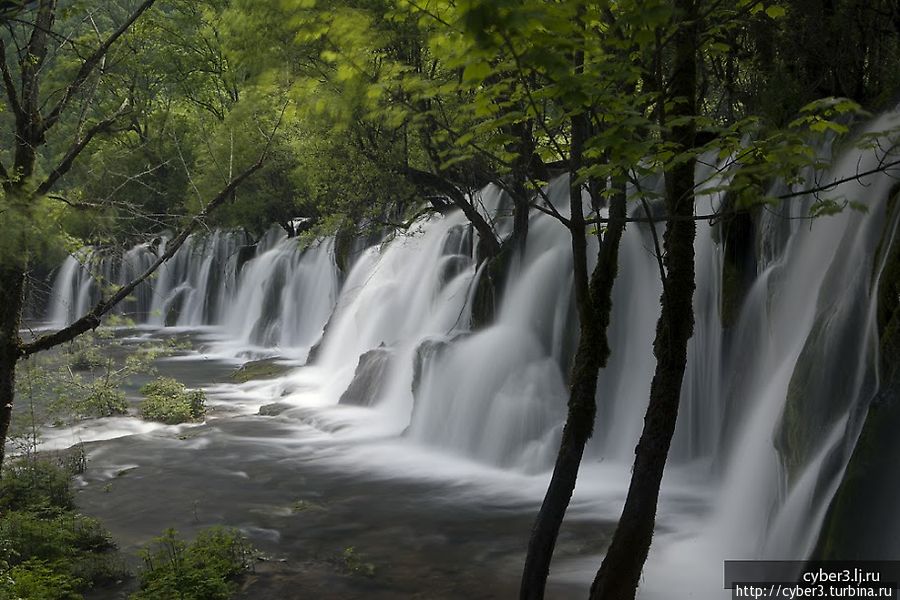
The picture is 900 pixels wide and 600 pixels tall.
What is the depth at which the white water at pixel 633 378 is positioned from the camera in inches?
255

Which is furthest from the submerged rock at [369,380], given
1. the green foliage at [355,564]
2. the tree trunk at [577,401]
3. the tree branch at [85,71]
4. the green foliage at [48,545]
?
the tree trunk at [577,401]

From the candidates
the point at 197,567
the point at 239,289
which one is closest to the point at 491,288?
the point at 197,567

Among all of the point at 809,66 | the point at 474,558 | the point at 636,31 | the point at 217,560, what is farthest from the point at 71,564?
the point at 809,66

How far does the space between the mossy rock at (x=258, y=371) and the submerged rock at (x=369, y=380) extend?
4.38 meters

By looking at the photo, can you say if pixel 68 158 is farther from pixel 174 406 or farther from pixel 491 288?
pixel 174 406

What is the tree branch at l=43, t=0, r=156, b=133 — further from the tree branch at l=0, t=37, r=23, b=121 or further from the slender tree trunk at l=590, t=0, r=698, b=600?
the slender tree trunk at l=590, t=0, r=698, b=600

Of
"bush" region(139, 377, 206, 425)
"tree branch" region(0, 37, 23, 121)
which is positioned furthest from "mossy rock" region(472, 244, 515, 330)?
"tree branch" region(0, 37, 23, 121)

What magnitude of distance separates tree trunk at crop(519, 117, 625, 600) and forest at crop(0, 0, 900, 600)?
0.07 feet

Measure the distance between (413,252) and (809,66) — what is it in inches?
443

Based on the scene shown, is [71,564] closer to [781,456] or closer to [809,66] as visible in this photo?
[781,456]

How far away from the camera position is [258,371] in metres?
20.5

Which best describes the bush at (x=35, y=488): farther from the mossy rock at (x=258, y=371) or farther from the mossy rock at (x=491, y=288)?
the mossy rock at (x=258, y=371)

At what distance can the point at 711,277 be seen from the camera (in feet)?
32.8

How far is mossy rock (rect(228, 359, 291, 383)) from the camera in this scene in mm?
19766
